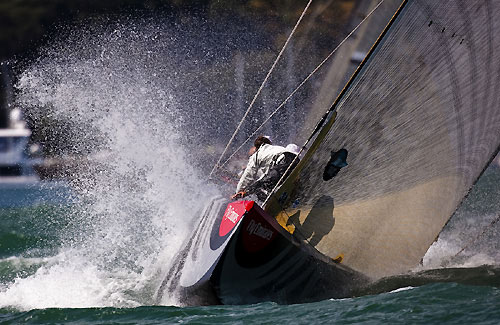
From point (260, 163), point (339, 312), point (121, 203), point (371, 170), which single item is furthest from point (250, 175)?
point (121, 203)

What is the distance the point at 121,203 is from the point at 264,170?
13.1 feet

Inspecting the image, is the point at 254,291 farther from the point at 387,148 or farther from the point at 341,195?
the point at 387,148

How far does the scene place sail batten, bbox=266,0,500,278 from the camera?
5871mm

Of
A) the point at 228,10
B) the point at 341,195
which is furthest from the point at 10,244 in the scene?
the point at 228,10

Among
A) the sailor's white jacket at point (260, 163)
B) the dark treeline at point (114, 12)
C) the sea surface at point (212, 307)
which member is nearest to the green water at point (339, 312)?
the sea surface at point (212, 307)

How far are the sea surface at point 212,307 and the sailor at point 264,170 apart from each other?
95cm

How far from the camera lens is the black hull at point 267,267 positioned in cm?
570

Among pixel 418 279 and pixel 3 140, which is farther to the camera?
pixel 3 140

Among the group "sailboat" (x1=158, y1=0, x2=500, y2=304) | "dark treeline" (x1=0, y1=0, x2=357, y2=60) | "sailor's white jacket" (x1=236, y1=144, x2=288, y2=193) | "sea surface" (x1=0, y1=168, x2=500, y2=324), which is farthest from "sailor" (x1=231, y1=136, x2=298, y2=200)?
"dark treeline" (x1=0, y1=0, x2=357, y2=60)

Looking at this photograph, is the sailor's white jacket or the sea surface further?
the sailor's white jacket

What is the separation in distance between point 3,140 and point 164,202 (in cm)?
1463

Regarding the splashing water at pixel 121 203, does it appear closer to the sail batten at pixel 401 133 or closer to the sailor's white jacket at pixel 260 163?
the sailor's white jacket at pixel 260 163

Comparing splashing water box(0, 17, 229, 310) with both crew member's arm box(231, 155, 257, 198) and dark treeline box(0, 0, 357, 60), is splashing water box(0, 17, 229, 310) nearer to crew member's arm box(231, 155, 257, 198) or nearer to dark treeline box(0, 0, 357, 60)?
crew member's arm box(231, 155, 257, 198)

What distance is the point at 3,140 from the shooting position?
22.4 meters
